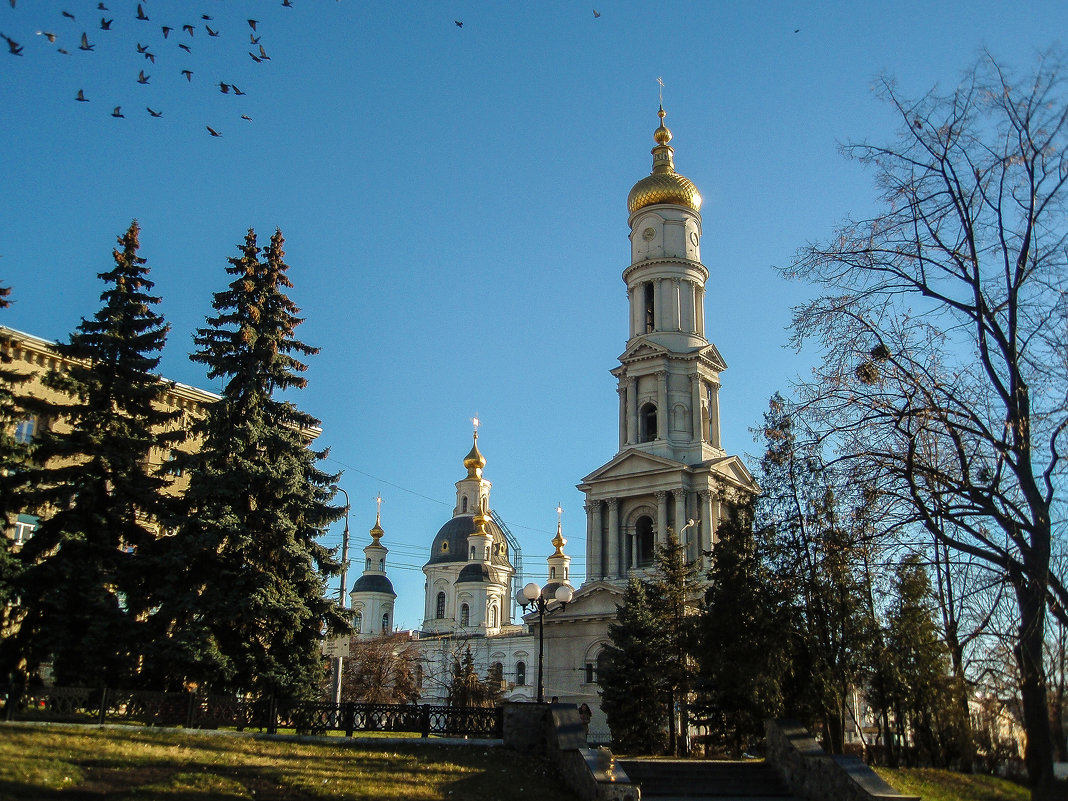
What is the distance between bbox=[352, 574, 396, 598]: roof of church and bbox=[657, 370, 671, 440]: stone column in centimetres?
5222

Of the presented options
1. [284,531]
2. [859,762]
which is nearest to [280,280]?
[284,531]

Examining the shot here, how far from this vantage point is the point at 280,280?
2402cm

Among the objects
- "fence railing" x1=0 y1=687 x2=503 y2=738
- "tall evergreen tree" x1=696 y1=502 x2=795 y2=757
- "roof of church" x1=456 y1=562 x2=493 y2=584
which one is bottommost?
"fence railing" x1=0 y1=687 x2=503 y2=738

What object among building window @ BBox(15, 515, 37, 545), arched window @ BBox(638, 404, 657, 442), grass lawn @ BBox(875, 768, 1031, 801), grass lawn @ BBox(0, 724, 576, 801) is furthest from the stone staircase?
arched window @ BBox(638, 404, 657, 442)

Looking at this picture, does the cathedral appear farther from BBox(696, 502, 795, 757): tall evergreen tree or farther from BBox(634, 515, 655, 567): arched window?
BBox(696, 502, 795, 757): tall evergreen tree

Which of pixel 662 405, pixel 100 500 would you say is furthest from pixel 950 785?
pixel 662 405

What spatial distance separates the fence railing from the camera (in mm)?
16750

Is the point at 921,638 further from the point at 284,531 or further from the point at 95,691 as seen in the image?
the point at 95,691

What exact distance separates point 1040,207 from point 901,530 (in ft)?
15.7

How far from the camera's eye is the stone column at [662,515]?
43.3 meters

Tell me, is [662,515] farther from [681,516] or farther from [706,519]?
[706,519]

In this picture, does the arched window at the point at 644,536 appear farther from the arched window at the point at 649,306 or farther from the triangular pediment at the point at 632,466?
the arched window at the point at 649,306

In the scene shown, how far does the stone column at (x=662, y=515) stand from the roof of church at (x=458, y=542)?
4638 cm

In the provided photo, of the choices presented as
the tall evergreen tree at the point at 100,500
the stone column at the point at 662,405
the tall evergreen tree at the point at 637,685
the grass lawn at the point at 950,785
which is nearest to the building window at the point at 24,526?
the tall evergreen tree at the point at 100,500
